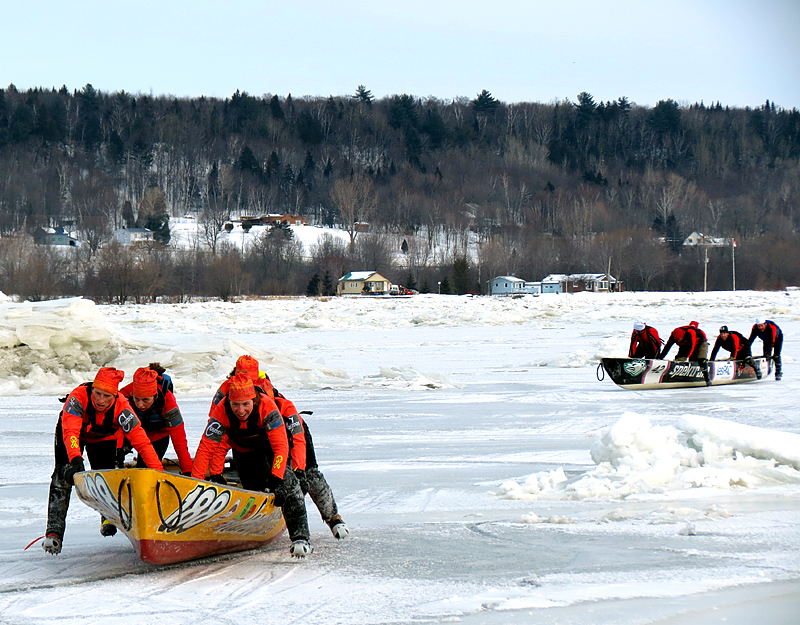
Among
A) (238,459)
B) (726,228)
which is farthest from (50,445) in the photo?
(726,228)

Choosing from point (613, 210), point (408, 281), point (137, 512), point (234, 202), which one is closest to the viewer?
point (137, 512)

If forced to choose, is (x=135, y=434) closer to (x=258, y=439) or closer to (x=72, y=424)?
(x=72, y=424)

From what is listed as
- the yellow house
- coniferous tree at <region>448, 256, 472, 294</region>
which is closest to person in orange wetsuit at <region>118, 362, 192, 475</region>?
coniferous tree at <region>448, 256, 472, 294</region>

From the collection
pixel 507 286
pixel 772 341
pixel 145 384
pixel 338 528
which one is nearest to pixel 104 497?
pixel 145 384

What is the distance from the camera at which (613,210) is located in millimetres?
119062

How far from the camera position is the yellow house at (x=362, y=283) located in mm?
83375

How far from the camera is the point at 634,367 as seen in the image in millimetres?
13648

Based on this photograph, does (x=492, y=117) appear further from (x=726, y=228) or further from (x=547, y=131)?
(x=726, y=228)

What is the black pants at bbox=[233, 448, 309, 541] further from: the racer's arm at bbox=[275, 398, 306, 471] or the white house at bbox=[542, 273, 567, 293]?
the white house at bbox=[542, 273, 567, 293]

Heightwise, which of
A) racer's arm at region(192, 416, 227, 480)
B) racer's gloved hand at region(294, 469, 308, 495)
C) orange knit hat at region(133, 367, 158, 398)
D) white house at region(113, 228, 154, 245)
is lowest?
racer's gloved hand at region(294, 469, 308, 495)

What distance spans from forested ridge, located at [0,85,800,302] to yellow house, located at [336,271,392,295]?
2.16 m

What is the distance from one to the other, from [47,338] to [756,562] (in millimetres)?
14254

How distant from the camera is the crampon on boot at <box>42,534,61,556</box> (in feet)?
15.9

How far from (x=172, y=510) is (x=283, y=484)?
657mm
